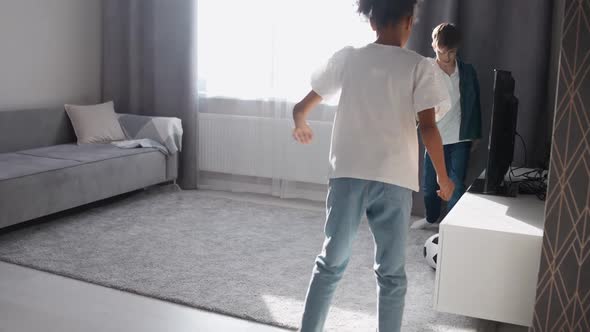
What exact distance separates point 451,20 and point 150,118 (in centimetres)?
236

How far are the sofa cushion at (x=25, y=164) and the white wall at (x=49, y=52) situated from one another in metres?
0.71

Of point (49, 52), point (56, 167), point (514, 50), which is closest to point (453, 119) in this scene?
point (514, 50)

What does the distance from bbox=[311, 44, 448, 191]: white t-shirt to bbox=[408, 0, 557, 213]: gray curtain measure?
223 centimetres

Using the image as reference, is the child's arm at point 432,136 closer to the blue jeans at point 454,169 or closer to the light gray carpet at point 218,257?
the light gray carpet at point 218,257

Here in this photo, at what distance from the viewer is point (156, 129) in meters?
4.80

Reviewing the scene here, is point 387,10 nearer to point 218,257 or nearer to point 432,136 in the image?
point 432,136

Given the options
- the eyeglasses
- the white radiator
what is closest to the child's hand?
the eyeglasses

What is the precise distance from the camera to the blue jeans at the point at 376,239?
1.86 m

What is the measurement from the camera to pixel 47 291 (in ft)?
9.07

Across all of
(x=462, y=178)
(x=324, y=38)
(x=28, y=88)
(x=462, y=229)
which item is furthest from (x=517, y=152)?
(x=28, y=88)

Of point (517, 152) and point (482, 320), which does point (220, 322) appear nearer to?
point (482, 320)

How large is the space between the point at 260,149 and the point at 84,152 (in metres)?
1.33

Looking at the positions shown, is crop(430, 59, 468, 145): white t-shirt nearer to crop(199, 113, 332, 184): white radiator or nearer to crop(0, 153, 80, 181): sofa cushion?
crop(199, 113, 332, 184): white radiator

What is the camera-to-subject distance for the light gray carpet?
8.72ft
